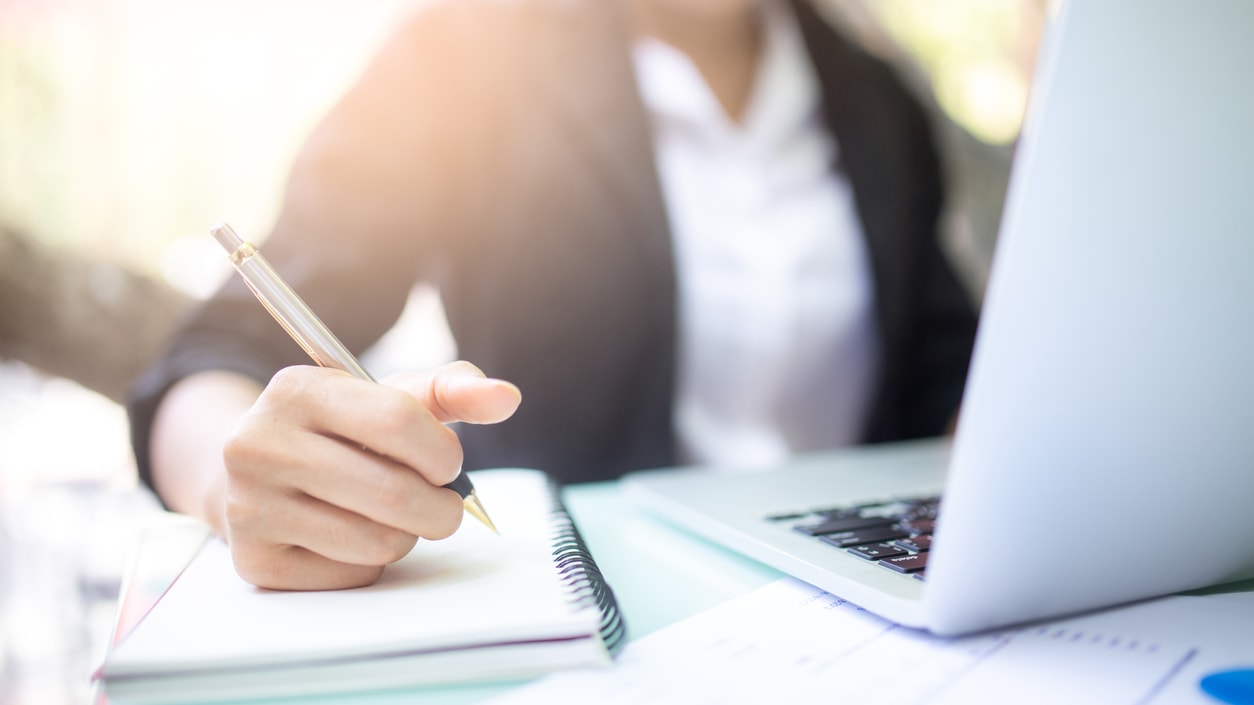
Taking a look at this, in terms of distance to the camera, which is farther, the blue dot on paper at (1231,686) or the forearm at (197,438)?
the forearm at (197,438)

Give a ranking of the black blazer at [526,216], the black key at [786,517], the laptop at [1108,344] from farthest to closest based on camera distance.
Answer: the black blazer at [526,216] → the black key at [786,517] → the laptop at [1108,344]

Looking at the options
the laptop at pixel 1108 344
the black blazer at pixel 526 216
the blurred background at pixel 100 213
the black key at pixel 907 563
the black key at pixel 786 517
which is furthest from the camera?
the blurred background at pixel 100 213

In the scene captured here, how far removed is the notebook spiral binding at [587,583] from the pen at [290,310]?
4 cm

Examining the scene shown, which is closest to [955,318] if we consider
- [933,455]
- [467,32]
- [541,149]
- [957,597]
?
[933,455]

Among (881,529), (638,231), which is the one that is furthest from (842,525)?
(638,231)

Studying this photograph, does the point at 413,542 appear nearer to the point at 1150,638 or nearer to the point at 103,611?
the point at 1150,638

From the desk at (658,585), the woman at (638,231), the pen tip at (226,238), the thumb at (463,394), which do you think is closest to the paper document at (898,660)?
the desk at (658,585)

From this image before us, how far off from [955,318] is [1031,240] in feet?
3.11

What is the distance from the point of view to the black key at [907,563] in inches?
12.8

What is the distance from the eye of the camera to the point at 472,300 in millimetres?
932

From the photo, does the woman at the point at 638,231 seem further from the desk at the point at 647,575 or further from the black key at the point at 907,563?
the black key at the point at 907,563

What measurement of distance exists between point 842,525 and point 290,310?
0.94ft

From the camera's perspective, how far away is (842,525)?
397 mm

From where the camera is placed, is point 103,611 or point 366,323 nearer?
point 366,323
